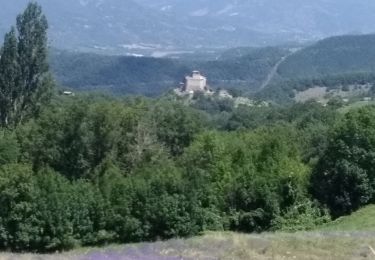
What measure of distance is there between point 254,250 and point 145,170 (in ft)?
66.6

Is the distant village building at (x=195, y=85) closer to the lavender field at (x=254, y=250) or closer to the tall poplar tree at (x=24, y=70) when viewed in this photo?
the tall poplar tree at (x=24, y=70)

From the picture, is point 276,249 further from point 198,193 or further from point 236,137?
point 236,137

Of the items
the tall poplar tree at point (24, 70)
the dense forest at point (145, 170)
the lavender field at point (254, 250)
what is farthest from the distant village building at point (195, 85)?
the lavender field at point (254, 250)

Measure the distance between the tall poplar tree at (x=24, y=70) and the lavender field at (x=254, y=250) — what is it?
3340 centimetres

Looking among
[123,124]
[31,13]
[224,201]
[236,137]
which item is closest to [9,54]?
[31,13]

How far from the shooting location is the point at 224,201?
46969 millimetres

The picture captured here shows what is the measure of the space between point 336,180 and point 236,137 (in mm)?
9004

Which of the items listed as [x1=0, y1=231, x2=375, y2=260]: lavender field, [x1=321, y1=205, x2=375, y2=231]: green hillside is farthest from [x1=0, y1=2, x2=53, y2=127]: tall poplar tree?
[x1=0, y1=231, x2=375, y2=260]: lavender field

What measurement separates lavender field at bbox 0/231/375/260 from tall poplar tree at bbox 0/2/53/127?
3340cm

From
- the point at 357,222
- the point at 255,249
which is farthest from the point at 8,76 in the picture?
the point at 255,249

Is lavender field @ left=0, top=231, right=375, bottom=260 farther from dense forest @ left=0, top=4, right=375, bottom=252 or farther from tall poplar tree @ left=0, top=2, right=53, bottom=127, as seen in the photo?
tall poplar tree @ left=0, top=2, right=53, bottom=127

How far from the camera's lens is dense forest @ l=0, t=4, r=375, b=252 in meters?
39.7

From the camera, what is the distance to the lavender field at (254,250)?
83.6 feet

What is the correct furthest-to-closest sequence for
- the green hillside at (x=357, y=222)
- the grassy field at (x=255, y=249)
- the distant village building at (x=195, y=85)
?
the distant village building at (x=195, y=85) → the green hillside at (x=357, y=222) → the grassy field at (x=255, y=249)
